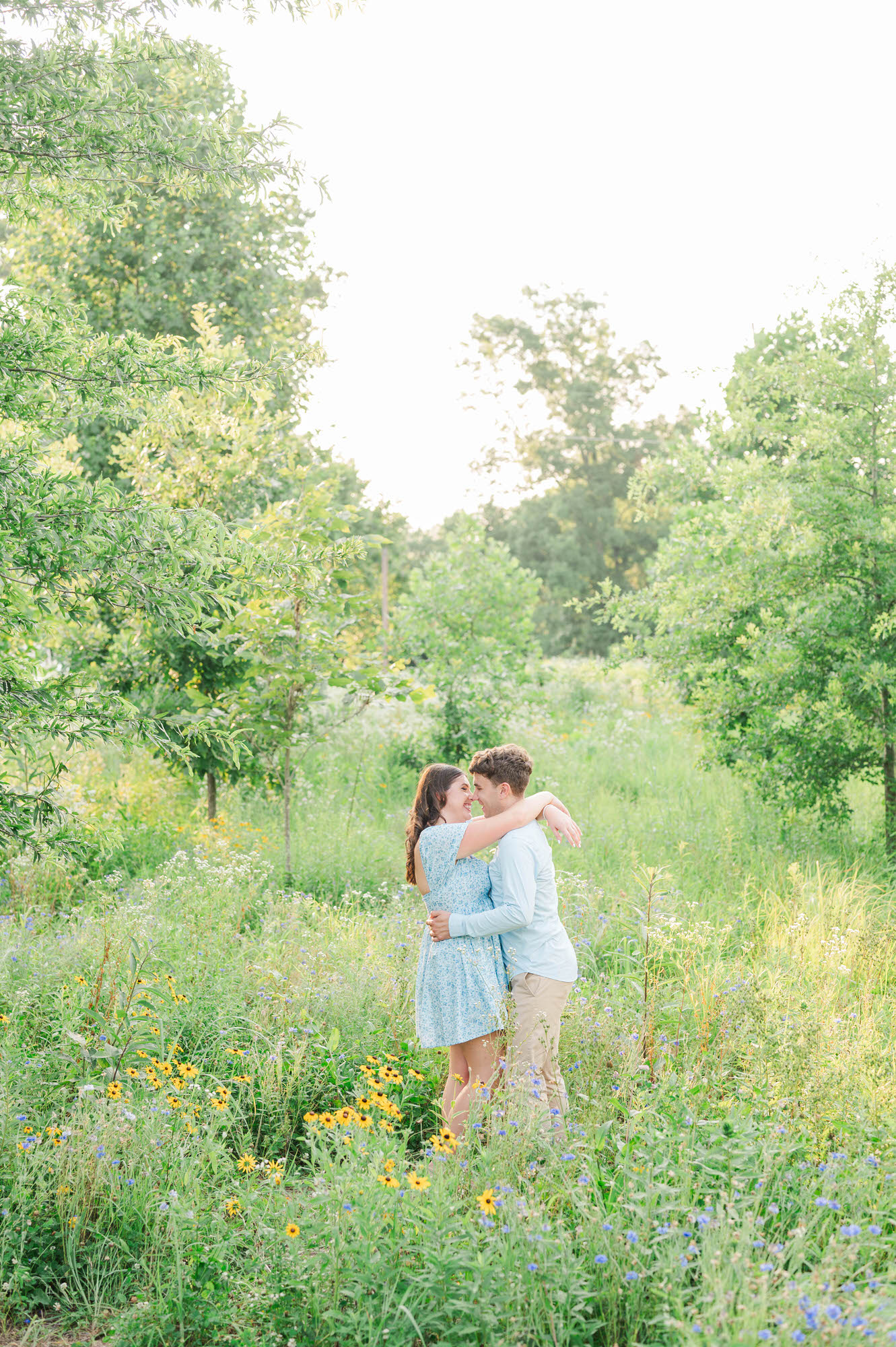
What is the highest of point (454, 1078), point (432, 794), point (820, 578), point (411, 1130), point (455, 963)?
point (820, 578)

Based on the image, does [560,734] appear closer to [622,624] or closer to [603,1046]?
[622,624]

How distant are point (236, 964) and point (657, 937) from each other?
6.82 ft

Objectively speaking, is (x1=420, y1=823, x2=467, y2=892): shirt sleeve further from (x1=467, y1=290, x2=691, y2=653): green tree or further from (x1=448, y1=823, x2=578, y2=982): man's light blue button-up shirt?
(x1=467, y1=290, x2=691, y2=653): green tree

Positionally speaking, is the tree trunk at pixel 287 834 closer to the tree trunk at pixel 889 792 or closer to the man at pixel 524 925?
the man at pixel 524 925

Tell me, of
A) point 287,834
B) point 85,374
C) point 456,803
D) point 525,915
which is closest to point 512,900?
point 525,915

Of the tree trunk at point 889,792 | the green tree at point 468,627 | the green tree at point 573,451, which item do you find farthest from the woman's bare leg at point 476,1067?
the green tree at point 573,451

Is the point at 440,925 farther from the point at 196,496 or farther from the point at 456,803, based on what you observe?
the point at 196,496

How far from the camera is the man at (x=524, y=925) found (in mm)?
3701

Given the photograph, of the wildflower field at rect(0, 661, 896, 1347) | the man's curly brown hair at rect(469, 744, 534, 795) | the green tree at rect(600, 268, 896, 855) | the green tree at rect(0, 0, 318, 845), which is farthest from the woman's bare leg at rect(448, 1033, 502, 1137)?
the green tree at rect(600, 268, 896, 855)

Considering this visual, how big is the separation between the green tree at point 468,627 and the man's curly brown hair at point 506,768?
667 cm

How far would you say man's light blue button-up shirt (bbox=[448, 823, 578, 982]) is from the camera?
3.71 metres

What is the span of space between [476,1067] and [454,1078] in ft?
0.47

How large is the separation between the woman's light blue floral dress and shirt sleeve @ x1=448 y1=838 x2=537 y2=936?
3.6 inches

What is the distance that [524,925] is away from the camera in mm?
3732
